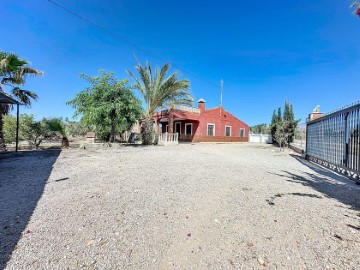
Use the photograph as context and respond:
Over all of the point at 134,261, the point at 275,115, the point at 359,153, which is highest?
the point at 275,115

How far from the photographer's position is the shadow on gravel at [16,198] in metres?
2.25

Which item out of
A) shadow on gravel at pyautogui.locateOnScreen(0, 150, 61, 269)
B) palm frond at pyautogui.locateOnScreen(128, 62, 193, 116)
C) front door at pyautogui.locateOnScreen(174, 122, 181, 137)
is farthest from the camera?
front door at pyautogui.locateOnScreen(174, 122, 181, 137)

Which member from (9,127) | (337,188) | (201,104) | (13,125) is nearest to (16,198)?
(337,188)

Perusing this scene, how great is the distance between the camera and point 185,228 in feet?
8.48

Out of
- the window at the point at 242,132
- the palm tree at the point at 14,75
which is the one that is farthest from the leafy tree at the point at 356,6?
the window at the point at 242,132

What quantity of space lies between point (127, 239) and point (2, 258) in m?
1.18

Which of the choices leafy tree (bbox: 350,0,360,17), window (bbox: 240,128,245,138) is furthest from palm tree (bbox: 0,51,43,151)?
window (bbox: 240,128,245,138)

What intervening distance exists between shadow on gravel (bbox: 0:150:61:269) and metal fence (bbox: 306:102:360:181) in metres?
7.11

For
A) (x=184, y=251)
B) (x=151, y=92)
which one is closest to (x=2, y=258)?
(x=184, y=251)

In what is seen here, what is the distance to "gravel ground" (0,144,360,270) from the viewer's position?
199 cm

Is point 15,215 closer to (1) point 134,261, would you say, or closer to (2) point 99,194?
(2) point 99,194

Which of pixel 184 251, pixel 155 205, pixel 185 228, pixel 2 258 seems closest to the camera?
pixel 2 258

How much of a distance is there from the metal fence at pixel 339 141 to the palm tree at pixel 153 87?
386 inches

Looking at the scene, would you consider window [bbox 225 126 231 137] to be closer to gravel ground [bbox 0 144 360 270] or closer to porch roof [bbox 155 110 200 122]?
porch roof [bbox 155 110 200 122]
